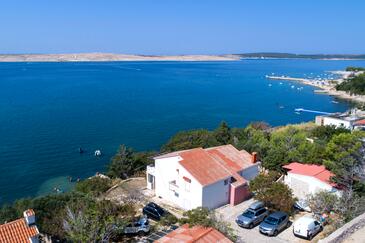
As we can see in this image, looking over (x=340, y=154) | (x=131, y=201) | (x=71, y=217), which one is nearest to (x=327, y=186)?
(x=340, y=154)

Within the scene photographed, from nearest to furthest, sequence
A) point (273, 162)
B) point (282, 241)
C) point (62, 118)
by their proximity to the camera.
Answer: point (282, 241), point (273, 162), point (62, 118)

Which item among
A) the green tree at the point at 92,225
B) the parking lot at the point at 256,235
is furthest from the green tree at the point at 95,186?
the parking lot at the point at 256,235

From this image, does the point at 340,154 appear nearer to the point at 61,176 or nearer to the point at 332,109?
the point at 61,176

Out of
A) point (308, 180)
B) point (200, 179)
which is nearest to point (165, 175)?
point (200, 179)

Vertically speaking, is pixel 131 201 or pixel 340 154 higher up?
pixel 340 154

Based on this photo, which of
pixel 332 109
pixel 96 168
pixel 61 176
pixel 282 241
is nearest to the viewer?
pixel 282 241

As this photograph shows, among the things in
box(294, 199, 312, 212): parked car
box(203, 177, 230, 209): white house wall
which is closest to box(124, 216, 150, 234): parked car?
box(203, 177, 230, 209): white house wall

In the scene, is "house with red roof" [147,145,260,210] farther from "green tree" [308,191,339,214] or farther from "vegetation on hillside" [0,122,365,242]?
"green tree" [308,191,339,214]
